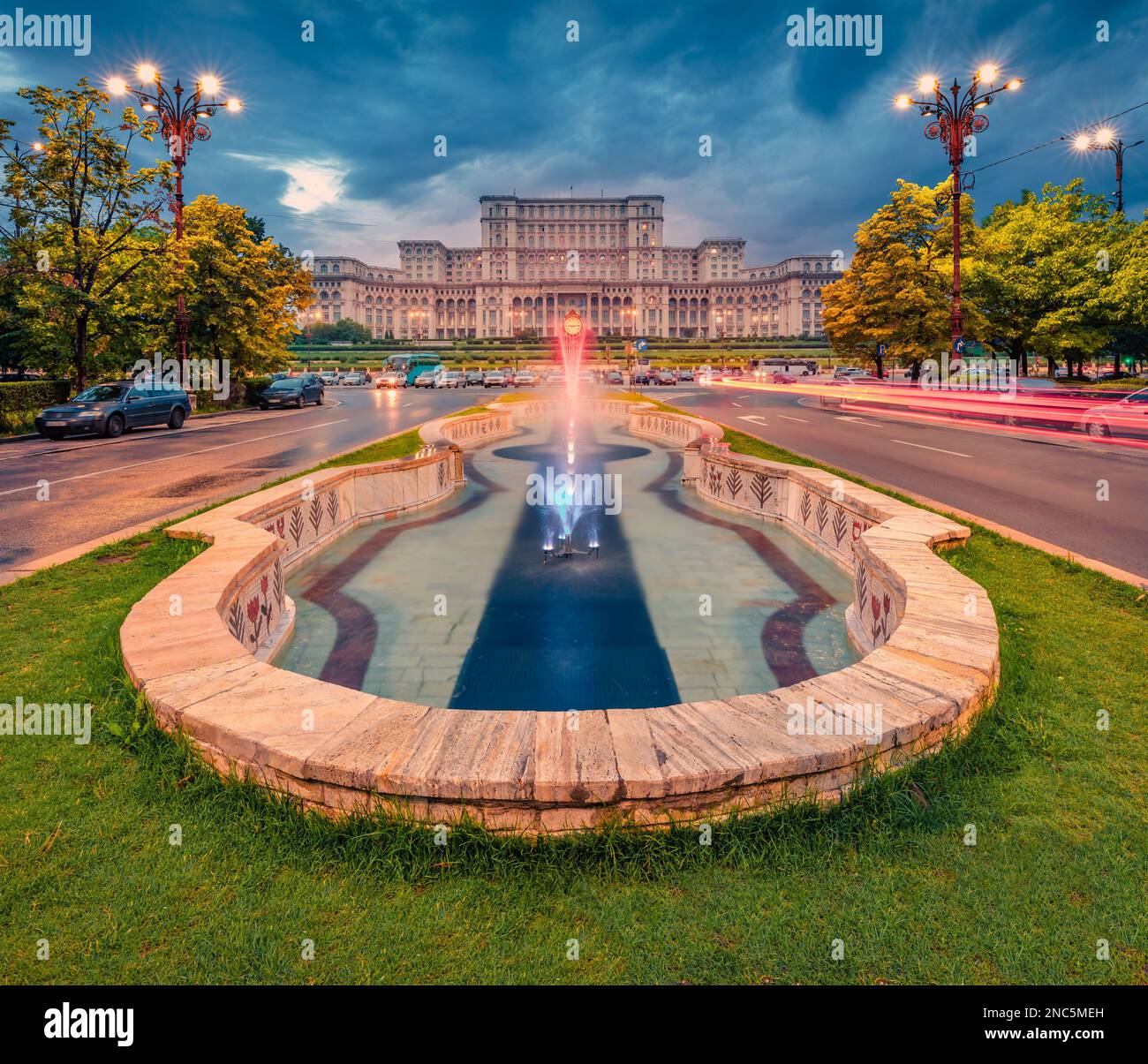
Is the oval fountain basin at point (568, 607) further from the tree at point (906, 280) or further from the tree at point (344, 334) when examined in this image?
the tree at point (344, 334)

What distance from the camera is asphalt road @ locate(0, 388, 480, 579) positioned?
31.8ft

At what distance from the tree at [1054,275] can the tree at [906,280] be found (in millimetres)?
1746

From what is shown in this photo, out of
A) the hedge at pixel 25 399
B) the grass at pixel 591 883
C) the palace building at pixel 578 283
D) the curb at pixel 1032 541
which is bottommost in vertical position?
the grass at pixel 591 883

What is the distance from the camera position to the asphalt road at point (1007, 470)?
915 cm

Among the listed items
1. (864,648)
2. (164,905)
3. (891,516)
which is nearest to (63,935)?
(164,905)

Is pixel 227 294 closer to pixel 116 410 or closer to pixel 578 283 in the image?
pixel 116 410

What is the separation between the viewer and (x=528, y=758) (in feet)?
9.86

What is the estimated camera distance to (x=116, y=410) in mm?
20938

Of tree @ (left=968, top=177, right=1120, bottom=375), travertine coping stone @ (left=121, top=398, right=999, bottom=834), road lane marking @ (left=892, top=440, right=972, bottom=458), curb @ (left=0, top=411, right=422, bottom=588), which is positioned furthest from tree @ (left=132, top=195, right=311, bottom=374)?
tree @ (left=968, top=177, right=1120, bottom=375)

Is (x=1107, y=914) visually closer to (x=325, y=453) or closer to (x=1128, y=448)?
(x=325, y=453)

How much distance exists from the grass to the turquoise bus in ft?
203

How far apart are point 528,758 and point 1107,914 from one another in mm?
2175

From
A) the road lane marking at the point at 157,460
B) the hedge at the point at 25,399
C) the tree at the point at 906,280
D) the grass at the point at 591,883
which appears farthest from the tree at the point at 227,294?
the tree at the point at 906,280

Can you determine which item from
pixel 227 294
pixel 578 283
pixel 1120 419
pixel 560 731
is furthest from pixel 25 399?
pixel 578 283
